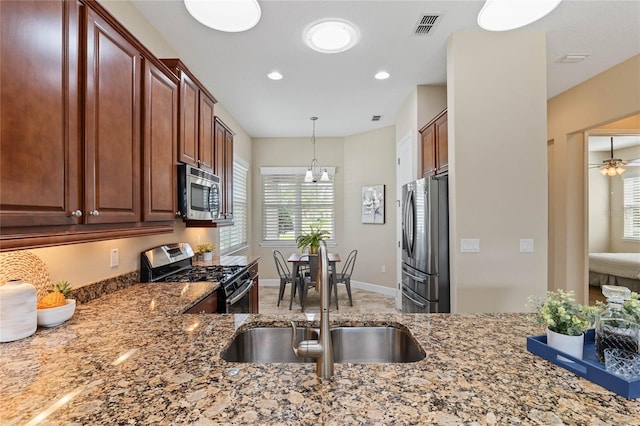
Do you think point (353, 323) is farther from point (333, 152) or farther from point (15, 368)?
point (333, 152)

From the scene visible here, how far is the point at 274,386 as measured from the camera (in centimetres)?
81

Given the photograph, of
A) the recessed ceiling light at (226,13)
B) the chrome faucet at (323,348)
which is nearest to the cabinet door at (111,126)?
the recessed ceiling light at (226,13)

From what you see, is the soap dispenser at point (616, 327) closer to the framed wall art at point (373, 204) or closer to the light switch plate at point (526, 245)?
the light switch plate at point (526, 245)

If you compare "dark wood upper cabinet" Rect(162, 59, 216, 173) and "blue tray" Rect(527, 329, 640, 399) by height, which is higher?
"dark wood upper cabinet" Rect(162, 59, 216, 173)

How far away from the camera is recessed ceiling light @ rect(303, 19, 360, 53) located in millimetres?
2471

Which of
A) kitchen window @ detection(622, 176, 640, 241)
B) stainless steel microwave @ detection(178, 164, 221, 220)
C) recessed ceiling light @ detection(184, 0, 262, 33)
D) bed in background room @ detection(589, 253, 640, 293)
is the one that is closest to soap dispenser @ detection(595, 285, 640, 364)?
stainless steel microwave @ detection(178, 164, 221, 220)

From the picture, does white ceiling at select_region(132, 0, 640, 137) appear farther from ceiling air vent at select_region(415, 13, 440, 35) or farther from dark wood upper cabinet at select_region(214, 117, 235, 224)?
dark wood upper cabinet at select_region(214, 117, 235, 224)

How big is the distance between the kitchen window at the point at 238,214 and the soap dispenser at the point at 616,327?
4.25 meters

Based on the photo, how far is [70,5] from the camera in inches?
48.0

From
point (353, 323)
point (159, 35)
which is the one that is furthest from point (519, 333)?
point (159, 35)

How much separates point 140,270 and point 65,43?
1559mm

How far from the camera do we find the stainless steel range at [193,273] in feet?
7.29

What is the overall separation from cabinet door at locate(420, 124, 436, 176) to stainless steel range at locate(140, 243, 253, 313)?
2.23 meters

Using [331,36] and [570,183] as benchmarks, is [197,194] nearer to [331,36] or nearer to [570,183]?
[331,36]
